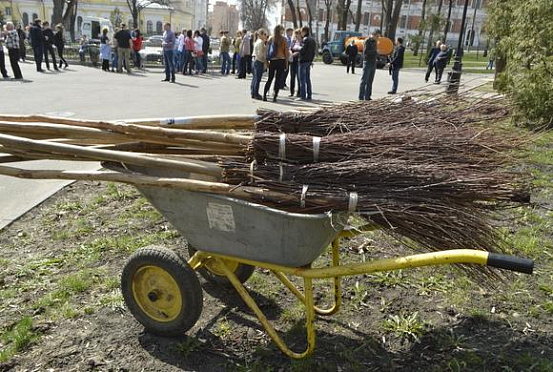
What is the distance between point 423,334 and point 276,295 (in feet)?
3.30

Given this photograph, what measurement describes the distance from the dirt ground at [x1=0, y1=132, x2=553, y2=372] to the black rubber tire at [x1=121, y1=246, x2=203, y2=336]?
11cm

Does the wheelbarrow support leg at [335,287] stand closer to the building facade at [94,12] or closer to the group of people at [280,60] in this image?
the group of people at [280,60]

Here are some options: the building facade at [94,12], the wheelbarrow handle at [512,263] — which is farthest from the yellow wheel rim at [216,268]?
the building facade at [94,12]

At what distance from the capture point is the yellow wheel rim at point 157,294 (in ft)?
9.35

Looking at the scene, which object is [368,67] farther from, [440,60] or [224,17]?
[224,17]

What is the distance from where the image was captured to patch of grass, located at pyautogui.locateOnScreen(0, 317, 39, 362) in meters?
2.78

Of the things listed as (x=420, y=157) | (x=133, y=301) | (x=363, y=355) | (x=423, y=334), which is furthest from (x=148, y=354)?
(x=420, y=157)

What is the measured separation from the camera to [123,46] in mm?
19422

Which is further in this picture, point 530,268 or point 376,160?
point 376,160

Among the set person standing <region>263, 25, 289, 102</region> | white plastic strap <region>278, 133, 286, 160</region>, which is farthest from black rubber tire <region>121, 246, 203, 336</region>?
person standing <region>263, 25, 289, 102</region>

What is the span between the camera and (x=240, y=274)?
342 centimetres

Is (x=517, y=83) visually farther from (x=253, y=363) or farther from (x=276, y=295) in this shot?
(x=253, y=363)

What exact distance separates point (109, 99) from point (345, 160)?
10.6 metres

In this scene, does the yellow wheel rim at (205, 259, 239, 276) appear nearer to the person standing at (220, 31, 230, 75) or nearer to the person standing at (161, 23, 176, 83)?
the person standing at (161, 23, 176, 83)
